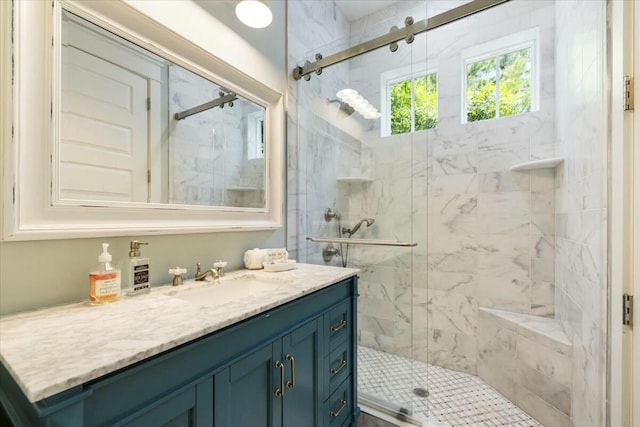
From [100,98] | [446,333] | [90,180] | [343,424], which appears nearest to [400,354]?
[446,333]

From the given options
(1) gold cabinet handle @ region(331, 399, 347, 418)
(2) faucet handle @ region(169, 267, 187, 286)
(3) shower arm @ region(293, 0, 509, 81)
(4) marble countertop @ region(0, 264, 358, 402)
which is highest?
(3) shower arm @ region(293, 0, 509, 81)

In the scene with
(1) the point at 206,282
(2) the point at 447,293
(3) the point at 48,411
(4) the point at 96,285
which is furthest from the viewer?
(2) the point at 447,293

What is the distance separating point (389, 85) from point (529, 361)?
6.79 feet

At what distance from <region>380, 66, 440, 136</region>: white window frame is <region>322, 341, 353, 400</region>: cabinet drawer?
1.49 m

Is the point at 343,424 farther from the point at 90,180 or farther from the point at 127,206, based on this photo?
the point at 90,180

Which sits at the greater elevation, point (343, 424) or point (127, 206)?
point (127, 206)

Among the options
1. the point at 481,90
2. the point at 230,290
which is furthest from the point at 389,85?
the point at 230,290

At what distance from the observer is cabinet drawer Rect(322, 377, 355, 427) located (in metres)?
1.26

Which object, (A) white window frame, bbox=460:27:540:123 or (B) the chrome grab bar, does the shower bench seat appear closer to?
(B) the chrome grab bar

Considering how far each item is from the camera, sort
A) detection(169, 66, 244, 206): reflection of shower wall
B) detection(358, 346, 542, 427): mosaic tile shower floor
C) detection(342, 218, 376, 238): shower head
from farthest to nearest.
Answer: detection(342, 218, 376, 238): shower head
detection(358, 346, 542, 427): mosaic tile shower floor
detection(169, 66, 244, 206): reflection of shower wall

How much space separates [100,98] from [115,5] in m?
0.34

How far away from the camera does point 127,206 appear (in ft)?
3.41

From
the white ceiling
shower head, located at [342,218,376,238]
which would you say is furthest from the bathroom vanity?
the white ceiling

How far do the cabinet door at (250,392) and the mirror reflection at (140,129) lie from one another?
73cm
